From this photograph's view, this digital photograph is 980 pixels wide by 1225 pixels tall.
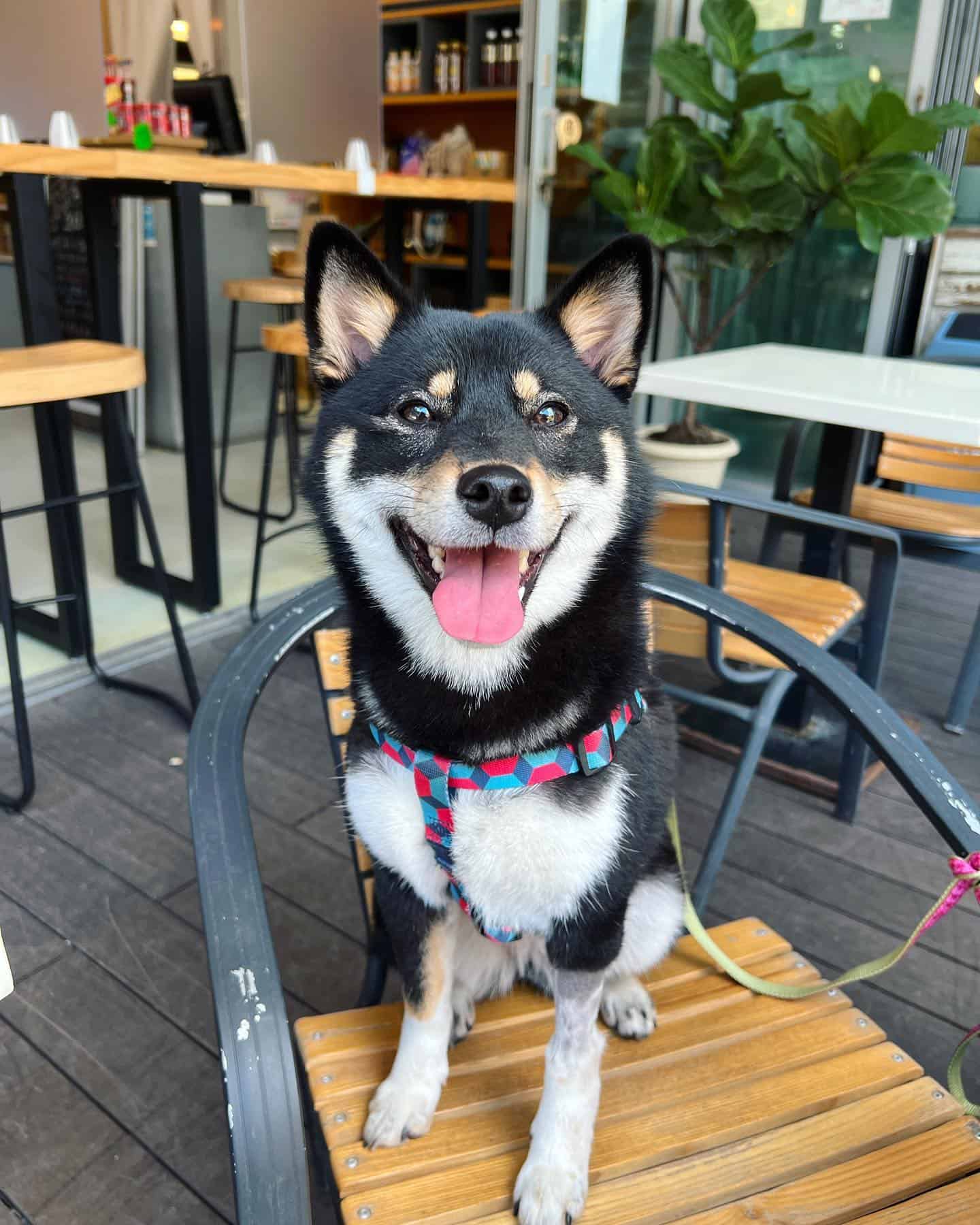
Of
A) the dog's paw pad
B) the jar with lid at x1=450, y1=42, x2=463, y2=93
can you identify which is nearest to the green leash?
the dog's paw pad

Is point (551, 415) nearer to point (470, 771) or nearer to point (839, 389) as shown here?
point (470, 771)

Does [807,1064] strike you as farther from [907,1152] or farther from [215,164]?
[215,164]

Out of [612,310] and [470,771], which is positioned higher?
[612,310]

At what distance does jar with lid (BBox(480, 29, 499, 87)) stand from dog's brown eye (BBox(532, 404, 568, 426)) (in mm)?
5290

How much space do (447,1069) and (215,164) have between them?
2318 mm

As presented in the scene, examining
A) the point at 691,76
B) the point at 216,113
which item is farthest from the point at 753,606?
the point at 216,113

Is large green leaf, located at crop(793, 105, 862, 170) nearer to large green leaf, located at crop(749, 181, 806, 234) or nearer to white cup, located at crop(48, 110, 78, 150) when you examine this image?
large green leaf, located at crop(749, 181, 806, 234)

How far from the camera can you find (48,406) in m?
2.33

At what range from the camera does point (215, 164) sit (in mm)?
2406

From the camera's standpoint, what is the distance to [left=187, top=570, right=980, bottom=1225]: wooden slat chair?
70cm

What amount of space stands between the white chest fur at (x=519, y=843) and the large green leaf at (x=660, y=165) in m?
2.71

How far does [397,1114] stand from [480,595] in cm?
54

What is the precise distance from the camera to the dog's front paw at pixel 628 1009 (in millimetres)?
1071

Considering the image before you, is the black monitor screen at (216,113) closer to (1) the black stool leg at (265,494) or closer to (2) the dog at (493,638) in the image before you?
(1) the black stool leg at (265,494)
